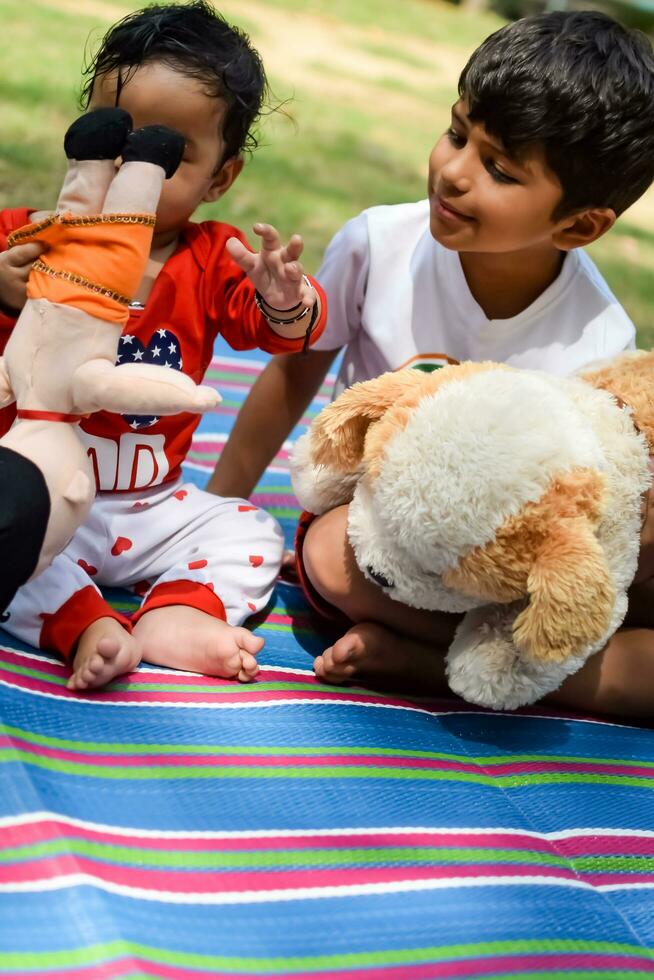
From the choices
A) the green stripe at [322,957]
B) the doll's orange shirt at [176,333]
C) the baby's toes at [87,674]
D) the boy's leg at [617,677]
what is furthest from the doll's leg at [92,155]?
the boy's leg at [617,677]

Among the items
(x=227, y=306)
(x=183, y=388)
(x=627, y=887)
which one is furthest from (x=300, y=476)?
(x=627, y=887)

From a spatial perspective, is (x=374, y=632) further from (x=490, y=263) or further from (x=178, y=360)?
(x=490, y=263)

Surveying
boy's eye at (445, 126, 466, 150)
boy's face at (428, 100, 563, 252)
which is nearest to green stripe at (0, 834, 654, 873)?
boy's face at (428, 100, 563, 252)

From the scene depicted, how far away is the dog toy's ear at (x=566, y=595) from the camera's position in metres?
1.15

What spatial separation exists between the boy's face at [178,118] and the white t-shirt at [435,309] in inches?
13.0

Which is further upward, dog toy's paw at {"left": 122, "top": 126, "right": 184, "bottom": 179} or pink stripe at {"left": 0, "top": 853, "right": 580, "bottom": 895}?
dog toy's paw at {"left": 122, "top": 126, "right": 184, "bottom": 179}

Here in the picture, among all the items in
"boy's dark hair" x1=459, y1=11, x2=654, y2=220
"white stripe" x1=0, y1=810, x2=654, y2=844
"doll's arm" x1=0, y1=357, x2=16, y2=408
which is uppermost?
"boy's dark hair" x1=459, y1=11, x2=654, y2=220

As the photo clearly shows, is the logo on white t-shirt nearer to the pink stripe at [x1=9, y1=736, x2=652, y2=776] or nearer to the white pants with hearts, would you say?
the white pants with hearts

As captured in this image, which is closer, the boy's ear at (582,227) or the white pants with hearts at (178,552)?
the white pants with hearts at (178,552)

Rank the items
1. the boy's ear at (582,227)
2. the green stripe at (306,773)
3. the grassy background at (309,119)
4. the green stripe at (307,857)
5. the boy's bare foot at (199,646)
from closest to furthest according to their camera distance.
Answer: the green stripe at (307,857) → the green stripe at (306,773) → the boy's bare foot at (199,646) → the boy's ear at (582,227) → the grassy background at (309,119)

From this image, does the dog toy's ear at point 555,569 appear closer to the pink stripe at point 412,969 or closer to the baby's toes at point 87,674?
the pink stripe at point 412,969

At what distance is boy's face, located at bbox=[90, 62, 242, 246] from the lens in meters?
1.32

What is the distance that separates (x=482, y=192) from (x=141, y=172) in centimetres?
50

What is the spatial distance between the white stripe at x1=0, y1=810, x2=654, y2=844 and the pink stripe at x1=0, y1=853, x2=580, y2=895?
1.7 inches
